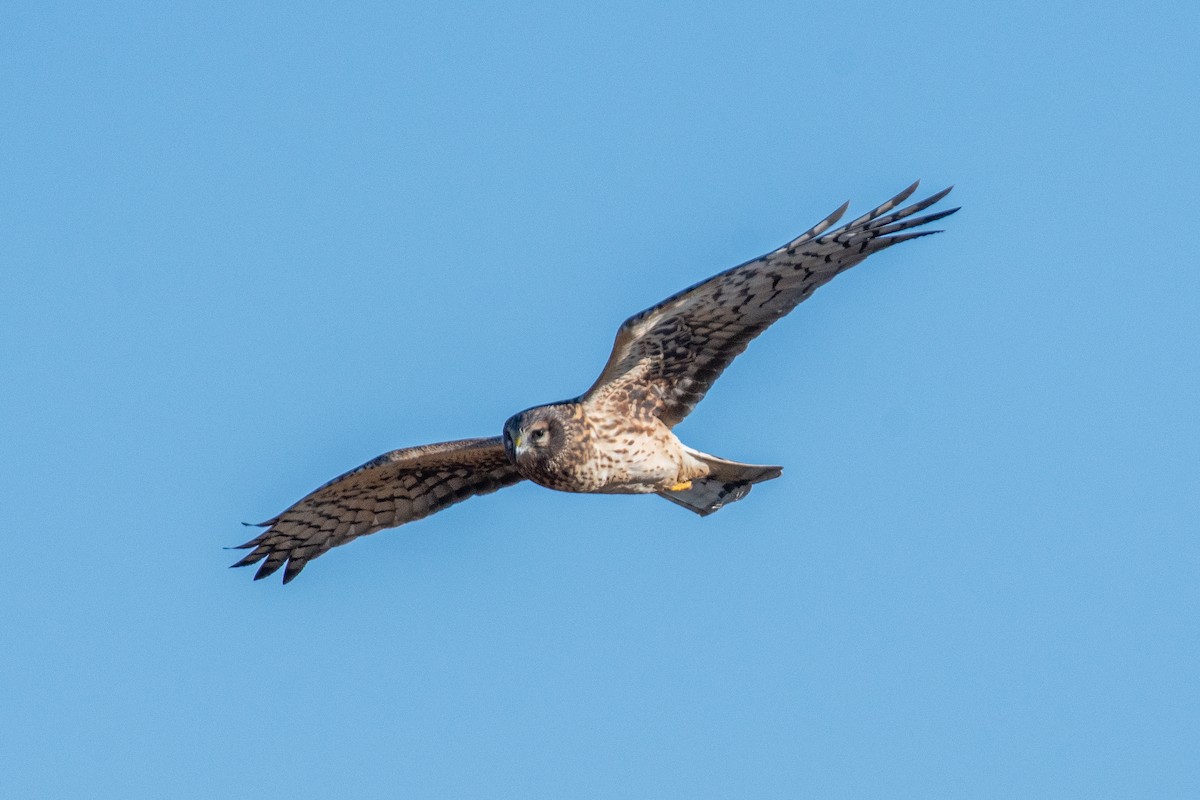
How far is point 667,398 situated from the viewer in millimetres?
11547

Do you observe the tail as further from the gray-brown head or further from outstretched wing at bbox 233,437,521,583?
the gray-brown head

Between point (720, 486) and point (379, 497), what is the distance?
2.20m

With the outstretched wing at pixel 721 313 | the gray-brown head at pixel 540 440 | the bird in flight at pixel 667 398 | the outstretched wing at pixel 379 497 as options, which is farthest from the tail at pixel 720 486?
the gray-brown head at pixel 540 440

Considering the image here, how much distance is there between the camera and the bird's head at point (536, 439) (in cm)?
1097

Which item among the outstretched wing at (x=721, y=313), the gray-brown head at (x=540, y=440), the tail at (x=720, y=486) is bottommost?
the tail at (x=720, y=486)

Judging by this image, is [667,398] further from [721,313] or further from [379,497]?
[379,497]

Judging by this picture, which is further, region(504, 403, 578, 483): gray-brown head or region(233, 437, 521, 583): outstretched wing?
region(233, 437, 521, 583): outstretched wing

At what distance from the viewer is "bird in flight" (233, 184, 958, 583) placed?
1100 centimetres

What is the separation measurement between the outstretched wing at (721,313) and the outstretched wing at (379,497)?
3.60ft

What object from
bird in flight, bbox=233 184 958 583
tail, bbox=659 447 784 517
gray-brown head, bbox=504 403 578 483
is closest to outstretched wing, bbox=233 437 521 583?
bird in flight, bbox=233 184 958 583

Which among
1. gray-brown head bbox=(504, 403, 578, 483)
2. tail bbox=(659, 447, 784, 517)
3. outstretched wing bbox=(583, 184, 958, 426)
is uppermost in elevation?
outstretched wing bbox=(583, 184, 958, 426)

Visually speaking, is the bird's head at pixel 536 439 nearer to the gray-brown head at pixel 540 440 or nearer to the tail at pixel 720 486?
the gray-brown head at pixel 540 440

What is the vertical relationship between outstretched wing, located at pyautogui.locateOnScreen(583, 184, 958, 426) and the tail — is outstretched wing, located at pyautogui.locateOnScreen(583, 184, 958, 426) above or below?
above

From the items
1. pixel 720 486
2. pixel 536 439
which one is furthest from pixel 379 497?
pixel 720 486
